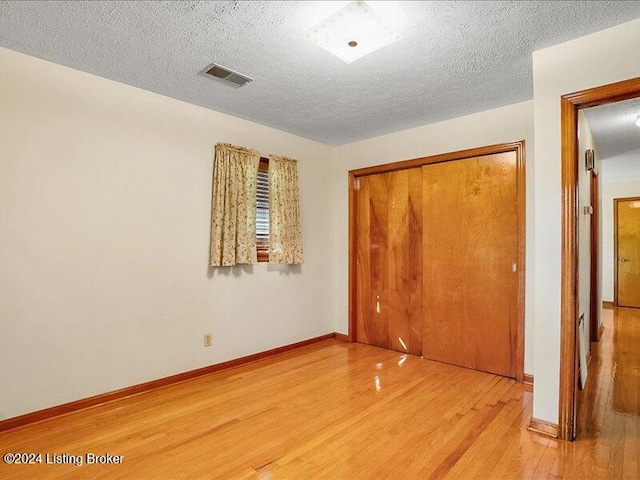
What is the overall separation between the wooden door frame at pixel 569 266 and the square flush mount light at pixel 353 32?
1174mm

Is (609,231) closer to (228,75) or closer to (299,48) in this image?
(299,48)

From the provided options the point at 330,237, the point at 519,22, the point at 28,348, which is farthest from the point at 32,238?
the point at 519,22

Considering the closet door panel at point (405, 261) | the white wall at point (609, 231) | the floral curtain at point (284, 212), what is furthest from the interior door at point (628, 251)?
the floral curtain at point (284, 212)

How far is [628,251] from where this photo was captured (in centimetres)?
649

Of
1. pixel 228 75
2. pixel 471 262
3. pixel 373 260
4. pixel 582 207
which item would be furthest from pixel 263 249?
pixel 582 207

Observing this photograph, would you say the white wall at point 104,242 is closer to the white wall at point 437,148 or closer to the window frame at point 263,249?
the window frame at point 263,249

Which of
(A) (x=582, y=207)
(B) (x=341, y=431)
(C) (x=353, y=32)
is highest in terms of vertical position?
(C) (x=353, y=32)

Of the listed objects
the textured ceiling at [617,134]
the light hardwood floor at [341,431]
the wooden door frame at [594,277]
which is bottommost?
the light hardwood floor at [341,431]

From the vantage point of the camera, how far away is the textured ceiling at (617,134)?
2990mm

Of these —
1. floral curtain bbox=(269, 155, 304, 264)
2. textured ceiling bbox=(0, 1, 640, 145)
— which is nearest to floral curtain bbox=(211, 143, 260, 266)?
floral curtain bbox=(269, 155, 304, 264)

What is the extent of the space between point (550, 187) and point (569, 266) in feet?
1.63

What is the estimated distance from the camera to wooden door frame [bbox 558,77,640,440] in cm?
206

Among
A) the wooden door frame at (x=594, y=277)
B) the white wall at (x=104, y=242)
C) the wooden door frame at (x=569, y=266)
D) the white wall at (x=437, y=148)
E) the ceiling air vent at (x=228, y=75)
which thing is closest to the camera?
the wooden door frame at (x=569, y=266)

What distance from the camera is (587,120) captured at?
3.21 m
